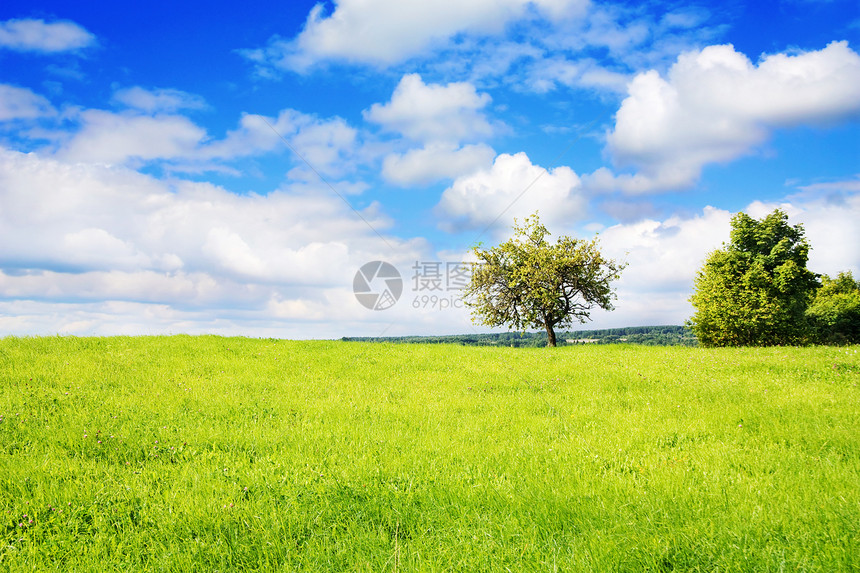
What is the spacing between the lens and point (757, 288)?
39688mm

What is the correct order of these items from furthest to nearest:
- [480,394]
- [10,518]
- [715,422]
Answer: [480,394], [715,422], [10,518]

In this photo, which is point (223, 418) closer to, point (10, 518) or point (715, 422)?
point (10, 518)

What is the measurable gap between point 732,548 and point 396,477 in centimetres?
406

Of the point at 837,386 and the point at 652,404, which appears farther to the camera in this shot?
the point at 837,386

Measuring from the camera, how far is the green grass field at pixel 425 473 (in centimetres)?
496

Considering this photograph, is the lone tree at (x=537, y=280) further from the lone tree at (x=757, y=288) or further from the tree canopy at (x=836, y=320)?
the tree canopy at (x=836, y=320)

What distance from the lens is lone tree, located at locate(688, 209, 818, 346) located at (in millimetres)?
38875

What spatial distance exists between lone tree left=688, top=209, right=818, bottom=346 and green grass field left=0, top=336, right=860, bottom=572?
1132 inches

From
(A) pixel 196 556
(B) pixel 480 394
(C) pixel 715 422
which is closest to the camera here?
(A) pixel 196 556

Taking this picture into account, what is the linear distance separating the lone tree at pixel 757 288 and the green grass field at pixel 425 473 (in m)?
28.7

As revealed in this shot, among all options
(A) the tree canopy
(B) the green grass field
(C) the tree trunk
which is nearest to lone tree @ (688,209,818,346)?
(A) the tree canopy

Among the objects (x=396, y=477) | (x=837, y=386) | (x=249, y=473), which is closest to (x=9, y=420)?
(x=249, y=473)

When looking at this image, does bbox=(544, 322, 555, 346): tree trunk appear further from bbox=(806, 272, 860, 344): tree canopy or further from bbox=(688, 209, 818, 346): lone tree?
bbox=(806, 272, 860, 344): tree canopy

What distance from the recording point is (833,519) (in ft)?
17.3
